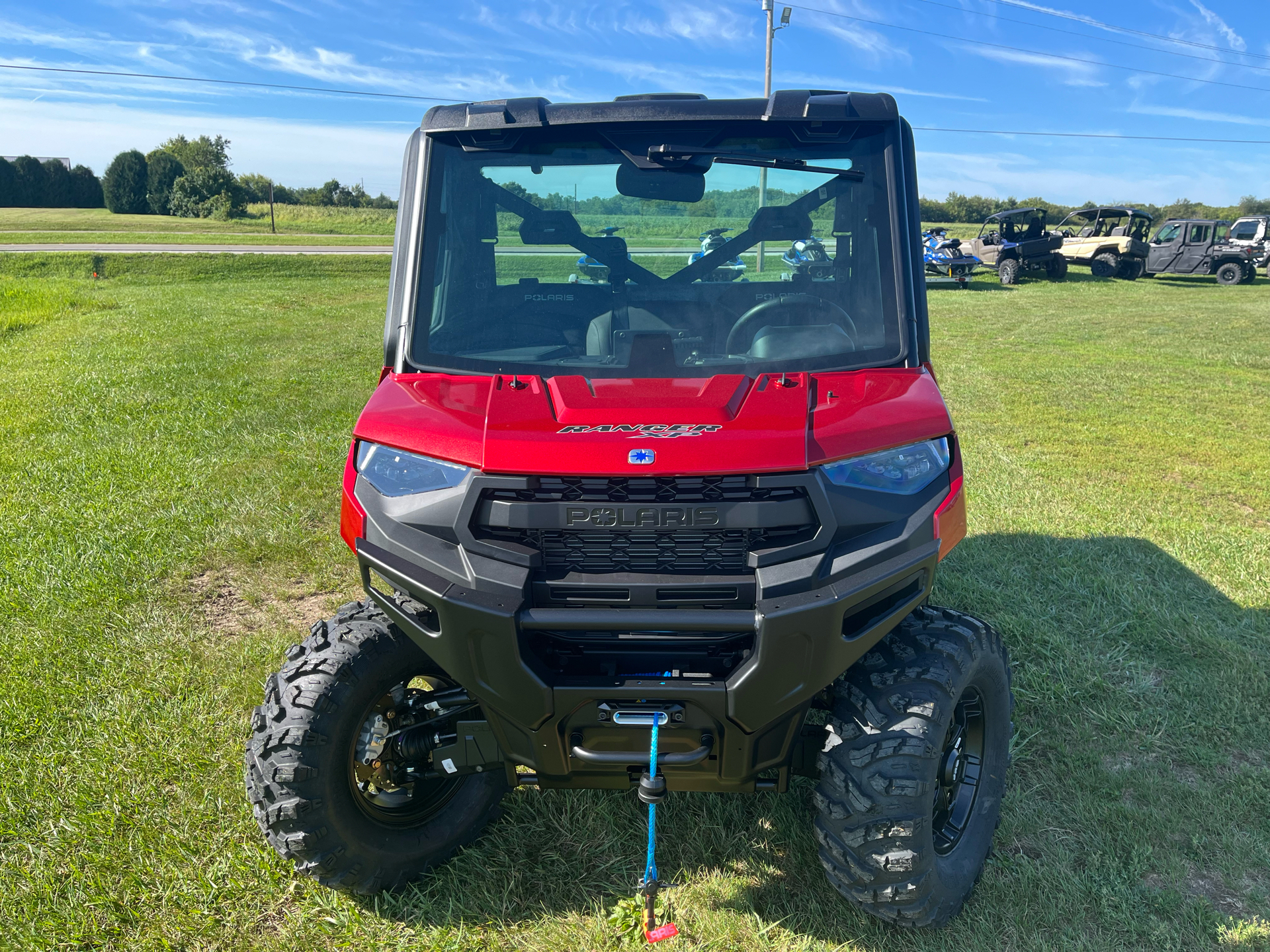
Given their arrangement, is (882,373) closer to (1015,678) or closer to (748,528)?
(748,528)

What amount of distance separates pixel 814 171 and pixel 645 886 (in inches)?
84.4

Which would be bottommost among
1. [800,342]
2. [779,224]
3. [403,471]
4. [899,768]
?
[899,768]

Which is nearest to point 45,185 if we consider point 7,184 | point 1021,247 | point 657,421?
point 7,184

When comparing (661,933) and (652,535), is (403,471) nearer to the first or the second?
(652,535)

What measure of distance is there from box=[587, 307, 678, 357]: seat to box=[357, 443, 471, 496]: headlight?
0.73 metres

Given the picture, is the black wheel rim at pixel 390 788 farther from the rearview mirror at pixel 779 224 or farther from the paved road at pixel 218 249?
the paved road at pixel 218 249

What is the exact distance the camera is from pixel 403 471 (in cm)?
237

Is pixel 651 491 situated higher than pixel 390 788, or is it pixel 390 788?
pixel 651 491

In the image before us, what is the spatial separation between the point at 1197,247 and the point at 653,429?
103ft

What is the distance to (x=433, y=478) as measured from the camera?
2.30m

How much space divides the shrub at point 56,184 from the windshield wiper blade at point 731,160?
67256 millimetres

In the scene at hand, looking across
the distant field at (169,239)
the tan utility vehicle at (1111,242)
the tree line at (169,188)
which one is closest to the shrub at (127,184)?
the tree line at (169,188)

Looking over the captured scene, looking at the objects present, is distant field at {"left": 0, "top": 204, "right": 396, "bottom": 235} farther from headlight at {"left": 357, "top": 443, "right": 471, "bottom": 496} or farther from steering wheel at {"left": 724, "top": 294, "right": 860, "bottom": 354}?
headlight at {"left": 357, "top": 443, "right": 471, "bottom": 496}

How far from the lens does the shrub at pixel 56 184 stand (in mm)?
56625
